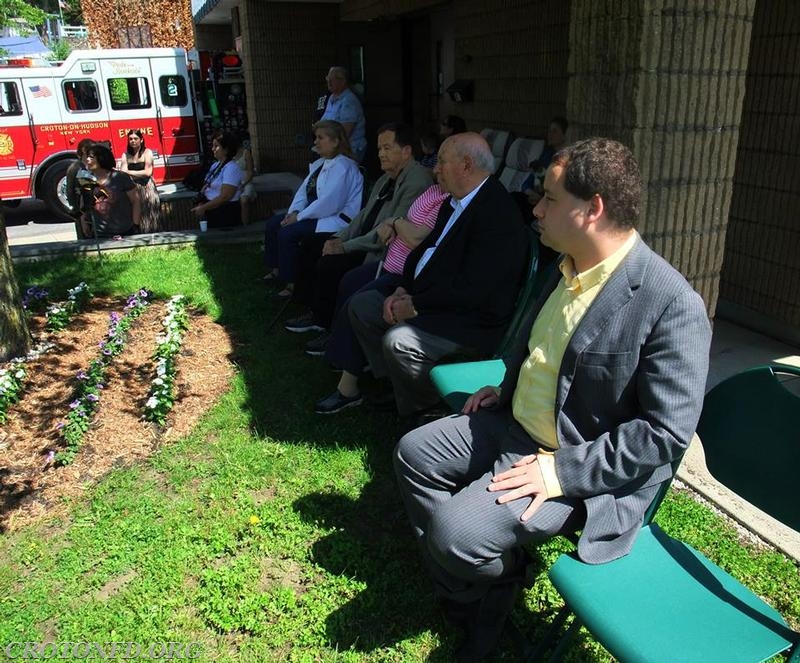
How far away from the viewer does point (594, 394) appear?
1.97 metres

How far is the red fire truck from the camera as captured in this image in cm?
1086

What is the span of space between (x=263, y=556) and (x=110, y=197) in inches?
226

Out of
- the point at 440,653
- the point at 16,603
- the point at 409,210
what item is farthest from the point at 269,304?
the point at 440,653

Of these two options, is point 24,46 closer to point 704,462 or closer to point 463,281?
point 463,281

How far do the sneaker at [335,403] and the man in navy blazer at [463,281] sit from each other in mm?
604

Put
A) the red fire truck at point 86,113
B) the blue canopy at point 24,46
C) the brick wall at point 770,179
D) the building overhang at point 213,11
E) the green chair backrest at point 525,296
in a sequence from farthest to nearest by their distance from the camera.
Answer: the blue canopy at point 24,46 → the building overhang at point 213,11 → the red fire truck at point 86,113 → the brick wall at point 770,179 → the green chair backrest at point 525,296

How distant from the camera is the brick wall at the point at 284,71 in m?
10.1

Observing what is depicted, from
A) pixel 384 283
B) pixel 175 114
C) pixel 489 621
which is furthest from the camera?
pixel 175 114

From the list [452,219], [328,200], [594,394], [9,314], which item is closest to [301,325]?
[328,200]

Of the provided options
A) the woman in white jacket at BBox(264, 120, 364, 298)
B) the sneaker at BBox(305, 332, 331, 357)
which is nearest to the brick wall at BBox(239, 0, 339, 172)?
the woman in white jacket at BBox(264, 120, 364, 298)

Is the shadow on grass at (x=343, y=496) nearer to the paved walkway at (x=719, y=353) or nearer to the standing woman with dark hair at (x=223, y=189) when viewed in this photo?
the paved walkway at (x=719, y=353)

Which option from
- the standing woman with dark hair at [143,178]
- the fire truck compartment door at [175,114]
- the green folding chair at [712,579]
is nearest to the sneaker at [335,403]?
the green folding chair at [712,579]

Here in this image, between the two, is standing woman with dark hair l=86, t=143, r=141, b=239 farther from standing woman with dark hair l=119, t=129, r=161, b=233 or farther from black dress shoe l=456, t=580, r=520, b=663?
black dress shoe l=456, t=580, r=520, b=663

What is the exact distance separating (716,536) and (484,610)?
1.12 metres
